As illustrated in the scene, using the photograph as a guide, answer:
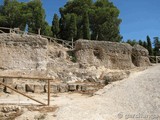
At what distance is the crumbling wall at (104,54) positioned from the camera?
2056 cm

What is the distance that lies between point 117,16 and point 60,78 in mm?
24406

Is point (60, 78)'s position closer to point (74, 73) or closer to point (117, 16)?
point (74, 73)

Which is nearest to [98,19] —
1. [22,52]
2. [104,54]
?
[104,54]

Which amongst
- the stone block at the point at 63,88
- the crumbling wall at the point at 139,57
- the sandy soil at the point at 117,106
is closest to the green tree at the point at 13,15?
the crumbling wall at the point at 139,57

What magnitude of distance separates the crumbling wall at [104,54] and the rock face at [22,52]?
4.12 meters

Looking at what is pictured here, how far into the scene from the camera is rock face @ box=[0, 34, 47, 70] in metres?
16.4

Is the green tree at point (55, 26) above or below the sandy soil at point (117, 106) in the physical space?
A: above

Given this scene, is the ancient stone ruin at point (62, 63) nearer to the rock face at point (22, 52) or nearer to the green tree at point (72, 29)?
the rock face at point (22, 52)

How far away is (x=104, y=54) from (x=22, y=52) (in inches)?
295

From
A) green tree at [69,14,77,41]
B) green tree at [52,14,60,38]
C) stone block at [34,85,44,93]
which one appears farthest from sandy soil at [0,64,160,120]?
green tree at [52,14,60,38]

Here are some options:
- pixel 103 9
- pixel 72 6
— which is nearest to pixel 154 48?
pixel 103 9

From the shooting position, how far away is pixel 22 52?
666 inches

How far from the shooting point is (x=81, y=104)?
974 cm

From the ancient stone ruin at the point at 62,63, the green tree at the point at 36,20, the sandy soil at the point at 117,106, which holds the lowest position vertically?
the sandy soil at the point at 117,106
